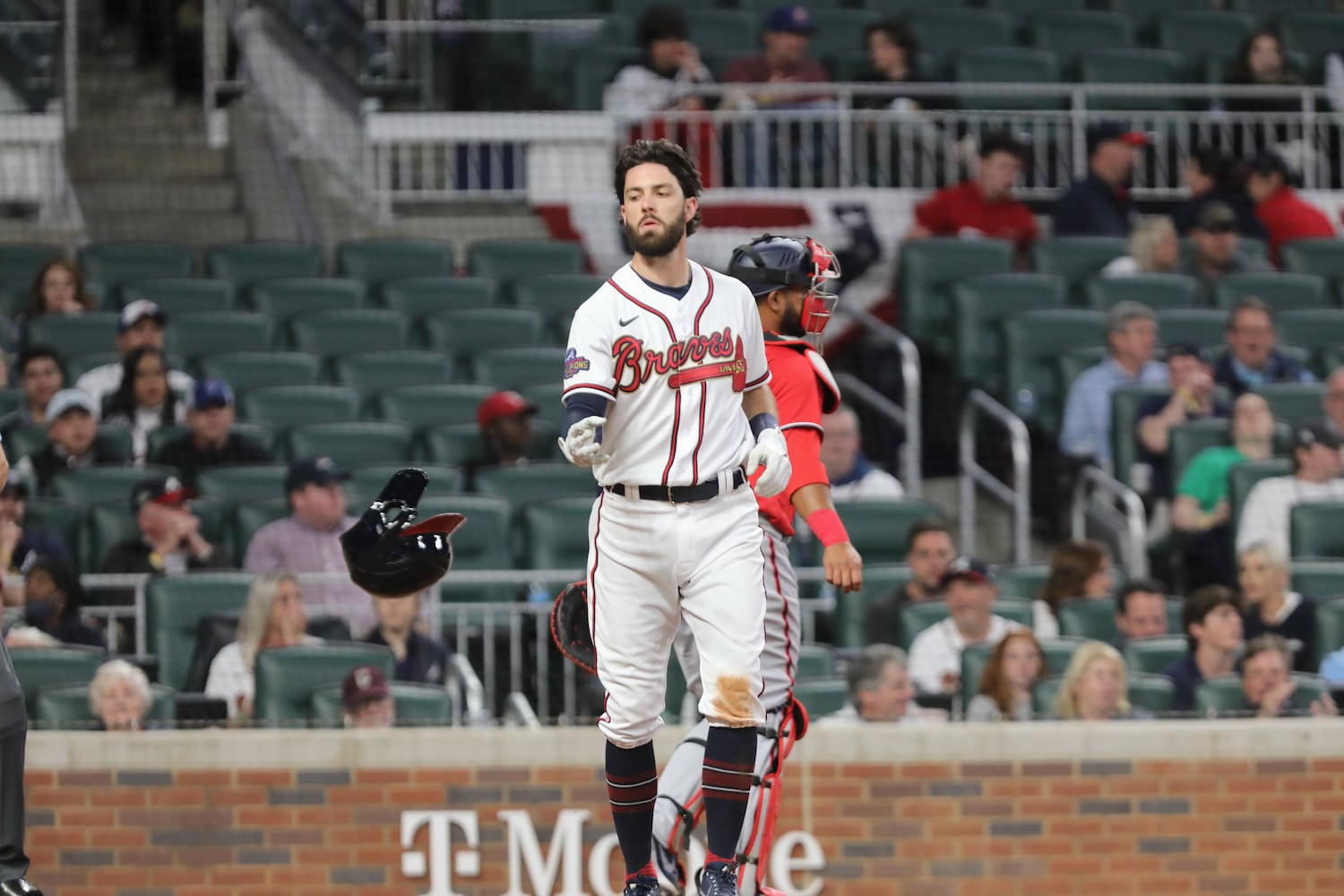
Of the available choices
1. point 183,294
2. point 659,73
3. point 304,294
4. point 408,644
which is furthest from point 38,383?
point 659,73

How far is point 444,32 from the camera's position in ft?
40.7

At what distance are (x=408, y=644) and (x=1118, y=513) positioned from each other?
11.3 feet

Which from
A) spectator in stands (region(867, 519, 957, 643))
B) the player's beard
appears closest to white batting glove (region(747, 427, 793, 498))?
the player's beard

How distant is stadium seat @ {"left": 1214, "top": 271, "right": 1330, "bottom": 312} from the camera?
35.3ft

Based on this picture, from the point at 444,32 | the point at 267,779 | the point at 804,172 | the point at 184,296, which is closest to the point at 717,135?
the point at 804,172

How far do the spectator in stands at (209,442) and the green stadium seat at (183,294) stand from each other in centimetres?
130

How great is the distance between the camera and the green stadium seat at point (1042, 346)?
32.6ft

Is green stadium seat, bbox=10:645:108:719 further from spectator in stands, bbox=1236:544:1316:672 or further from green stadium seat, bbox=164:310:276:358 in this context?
spectator in stands, bbox=1236:544:1316:672

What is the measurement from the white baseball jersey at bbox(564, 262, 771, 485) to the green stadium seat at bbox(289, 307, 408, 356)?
532cm

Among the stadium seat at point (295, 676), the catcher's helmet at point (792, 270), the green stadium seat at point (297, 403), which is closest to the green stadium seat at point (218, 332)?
the green stadium seat at point (297, 403)

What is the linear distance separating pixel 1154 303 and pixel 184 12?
616 cm

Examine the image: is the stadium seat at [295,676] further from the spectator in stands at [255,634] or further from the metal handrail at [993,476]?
the metal handrail at [993,476]

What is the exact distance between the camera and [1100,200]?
1133 centimetres

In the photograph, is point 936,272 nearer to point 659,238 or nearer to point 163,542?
point 163,542
